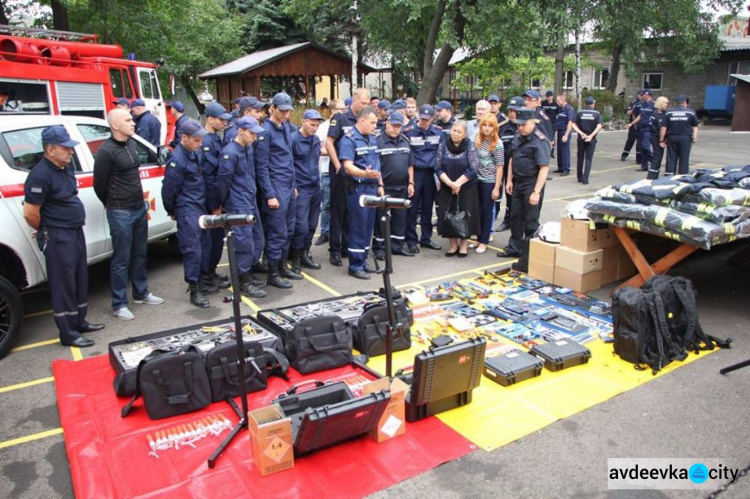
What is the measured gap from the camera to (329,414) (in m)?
3.56

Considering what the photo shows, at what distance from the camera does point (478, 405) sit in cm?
448

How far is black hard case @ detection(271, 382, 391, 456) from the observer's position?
358 centimetres

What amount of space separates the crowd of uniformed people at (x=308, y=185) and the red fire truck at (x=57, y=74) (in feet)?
15.7

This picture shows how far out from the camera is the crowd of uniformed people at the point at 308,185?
613 centimetres

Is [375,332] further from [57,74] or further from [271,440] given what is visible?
[57,74]

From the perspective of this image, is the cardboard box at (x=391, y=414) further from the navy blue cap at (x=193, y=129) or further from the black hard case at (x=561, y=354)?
the navy blue cap at (x=193, y=129)

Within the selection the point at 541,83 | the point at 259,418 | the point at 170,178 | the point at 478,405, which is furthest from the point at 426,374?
the point at 541,83

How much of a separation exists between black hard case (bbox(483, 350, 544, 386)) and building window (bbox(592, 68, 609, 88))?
1500 inches

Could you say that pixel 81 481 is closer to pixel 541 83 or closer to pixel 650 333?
pixel 650 333

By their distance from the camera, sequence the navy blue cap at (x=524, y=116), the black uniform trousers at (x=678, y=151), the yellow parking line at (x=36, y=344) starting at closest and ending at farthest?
the yellow parking line at (x=36, y=344) < the navy blue cap at (x=524, y=116) < the black uniform trousers at (x=678, y=151)

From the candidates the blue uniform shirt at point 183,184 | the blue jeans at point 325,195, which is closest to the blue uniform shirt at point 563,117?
the blue jeans at point 325,195

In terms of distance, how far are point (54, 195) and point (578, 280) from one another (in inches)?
213

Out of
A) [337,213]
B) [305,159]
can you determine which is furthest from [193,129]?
[337,213]

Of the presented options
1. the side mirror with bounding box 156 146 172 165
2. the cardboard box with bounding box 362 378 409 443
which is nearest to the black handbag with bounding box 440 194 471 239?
the side mirror with bounding box 156 146 172 165
